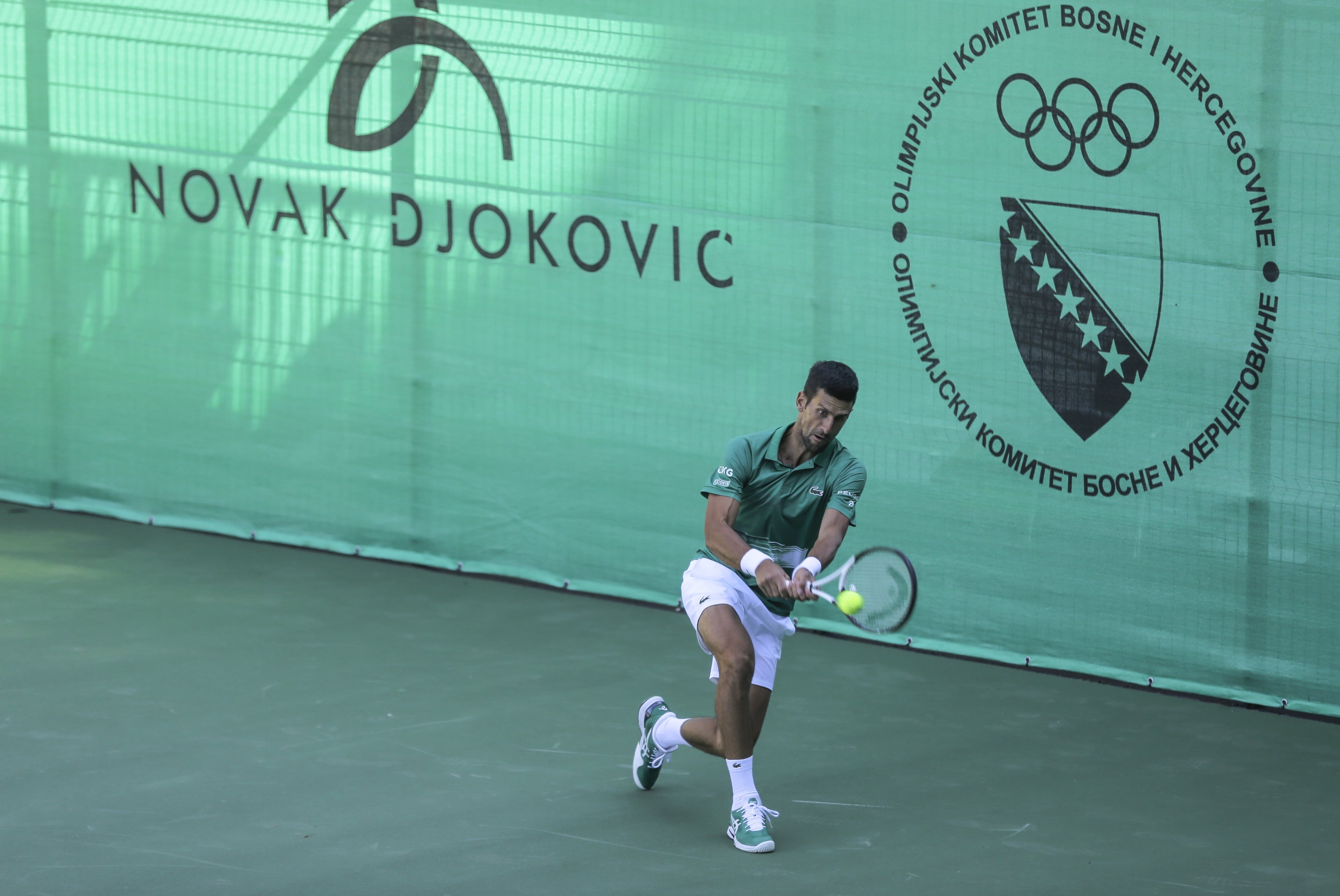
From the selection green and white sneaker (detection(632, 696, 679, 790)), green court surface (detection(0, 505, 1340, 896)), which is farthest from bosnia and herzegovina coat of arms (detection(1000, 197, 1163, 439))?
green and white sneaker (detection(632, 696, 679, 790))

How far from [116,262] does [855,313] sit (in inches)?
178

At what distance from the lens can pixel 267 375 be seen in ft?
34.6

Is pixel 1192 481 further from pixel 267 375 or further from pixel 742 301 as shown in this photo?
pixel 267 375

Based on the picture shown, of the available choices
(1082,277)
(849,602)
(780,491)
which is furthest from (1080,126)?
(849,602)

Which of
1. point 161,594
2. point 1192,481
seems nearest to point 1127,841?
point 1192,481

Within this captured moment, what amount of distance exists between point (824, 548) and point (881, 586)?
0.75 feet

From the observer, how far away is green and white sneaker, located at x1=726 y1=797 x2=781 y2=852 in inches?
245

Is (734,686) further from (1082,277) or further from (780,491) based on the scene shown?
(1082,277)

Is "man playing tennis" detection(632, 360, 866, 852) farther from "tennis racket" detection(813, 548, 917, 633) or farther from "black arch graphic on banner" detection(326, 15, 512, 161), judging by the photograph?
"black arch graphic on banner" detection(326, 15, 512, 161)

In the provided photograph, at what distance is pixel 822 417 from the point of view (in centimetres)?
638

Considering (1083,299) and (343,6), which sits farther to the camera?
(343,6)

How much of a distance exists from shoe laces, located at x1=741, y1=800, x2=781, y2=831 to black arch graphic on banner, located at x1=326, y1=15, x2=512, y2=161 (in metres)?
4.57

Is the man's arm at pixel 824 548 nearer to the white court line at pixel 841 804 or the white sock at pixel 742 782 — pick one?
the white sock at pixel 742 782

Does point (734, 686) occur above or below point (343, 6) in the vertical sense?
below
